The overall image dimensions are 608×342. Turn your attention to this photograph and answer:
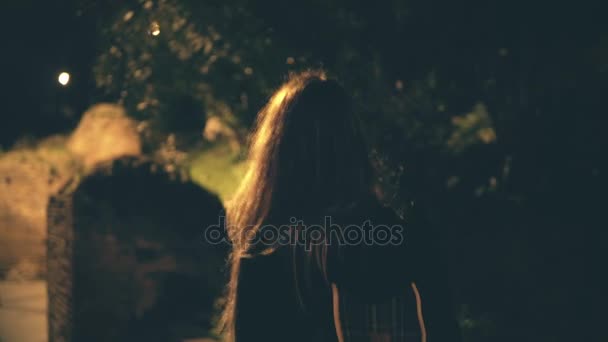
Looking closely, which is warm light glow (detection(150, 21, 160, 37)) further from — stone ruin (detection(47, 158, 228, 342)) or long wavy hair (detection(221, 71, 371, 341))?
long wavy hair (detection(221, 71, 371, 341))

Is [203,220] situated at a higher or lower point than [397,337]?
higher

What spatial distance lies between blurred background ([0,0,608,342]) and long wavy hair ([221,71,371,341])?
2903 millimetres

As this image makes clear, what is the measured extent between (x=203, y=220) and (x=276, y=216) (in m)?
4.36

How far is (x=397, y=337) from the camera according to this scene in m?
1.43

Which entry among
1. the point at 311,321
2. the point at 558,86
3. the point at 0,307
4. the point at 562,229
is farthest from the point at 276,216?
the point at 0,307

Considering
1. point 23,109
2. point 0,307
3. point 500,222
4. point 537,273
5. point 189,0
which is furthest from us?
point 23,109

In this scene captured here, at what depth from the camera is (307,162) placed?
1.50m

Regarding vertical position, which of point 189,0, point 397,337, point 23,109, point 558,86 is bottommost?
point 397,337

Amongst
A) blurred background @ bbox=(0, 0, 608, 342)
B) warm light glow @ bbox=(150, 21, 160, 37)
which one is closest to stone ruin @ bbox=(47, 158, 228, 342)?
blurred background @ bbox=(0, 0, 608, 342)

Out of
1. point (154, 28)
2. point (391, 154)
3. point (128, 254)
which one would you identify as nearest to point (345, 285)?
point (128, 254)

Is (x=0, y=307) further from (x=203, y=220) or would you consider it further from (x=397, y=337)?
(x=397, y=337)

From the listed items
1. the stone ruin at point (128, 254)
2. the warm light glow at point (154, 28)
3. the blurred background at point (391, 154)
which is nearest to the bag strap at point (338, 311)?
the blurred background at point (391, 154)

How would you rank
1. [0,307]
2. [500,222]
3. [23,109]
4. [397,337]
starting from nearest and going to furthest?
[397,337], [500,222], [0,307], [23,109]

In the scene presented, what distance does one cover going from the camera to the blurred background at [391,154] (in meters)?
5.16
